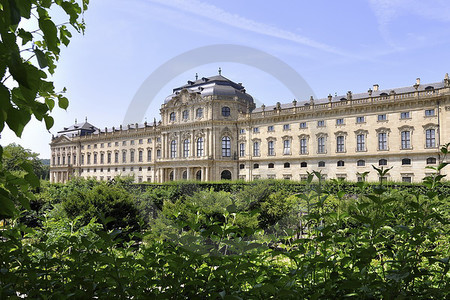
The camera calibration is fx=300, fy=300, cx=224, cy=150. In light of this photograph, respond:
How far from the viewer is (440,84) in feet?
103

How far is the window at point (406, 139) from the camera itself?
1217 inches

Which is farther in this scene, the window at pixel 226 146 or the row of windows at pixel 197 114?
the row of windows at pixel 197 114

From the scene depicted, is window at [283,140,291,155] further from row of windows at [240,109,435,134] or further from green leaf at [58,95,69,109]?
A: green leaf at [58,95,69,109]

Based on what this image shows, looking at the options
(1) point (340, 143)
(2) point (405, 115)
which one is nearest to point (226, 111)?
(1) point (340, 143)

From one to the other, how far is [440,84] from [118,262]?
3817cm

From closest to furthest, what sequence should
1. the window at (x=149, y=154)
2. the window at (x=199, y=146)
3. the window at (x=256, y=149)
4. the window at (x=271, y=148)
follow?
the window at (x=271, y=148)
the window at (x=256, y=149)
the window at (x=199, y=146)
the window at (x=149, y=154)

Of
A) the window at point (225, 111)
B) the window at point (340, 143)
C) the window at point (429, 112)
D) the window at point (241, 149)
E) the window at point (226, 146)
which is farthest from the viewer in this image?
the window at point (225, 111)

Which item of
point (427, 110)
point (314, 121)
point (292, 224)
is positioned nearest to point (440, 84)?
point (427, 110)

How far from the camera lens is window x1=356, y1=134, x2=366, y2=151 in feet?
110

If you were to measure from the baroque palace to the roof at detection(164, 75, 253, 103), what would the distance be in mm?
147

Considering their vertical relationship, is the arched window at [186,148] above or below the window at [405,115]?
below

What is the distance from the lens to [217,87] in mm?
42344

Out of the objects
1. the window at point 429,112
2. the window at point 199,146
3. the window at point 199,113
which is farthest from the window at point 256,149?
the window at point 429,112

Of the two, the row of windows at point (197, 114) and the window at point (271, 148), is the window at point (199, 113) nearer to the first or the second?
the row of windows at point (197, 114)
